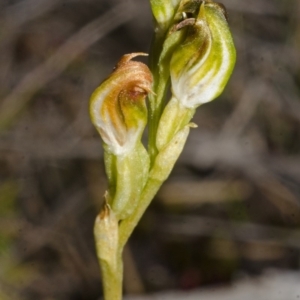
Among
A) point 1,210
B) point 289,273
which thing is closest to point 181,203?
point 289,273

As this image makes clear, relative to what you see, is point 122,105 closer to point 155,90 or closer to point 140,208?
point 155,90

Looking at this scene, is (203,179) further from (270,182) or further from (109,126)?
(109,126)

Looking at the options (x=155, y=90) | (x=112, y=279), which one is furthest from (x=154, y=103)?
(x=112, y=279)

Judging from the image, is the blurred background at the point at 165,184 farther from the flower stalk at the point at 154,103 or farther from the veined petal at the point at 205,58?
the veined petal at the point at 205,58

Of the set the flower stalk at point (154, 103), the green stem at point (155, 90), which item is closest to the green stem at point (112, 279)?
the flower stalk at point (154, 103)

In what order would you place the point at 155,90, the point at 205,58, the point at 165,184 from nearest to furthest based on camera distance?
1. the point at 205,58
2. the point at 155,90
3. the point at 165,184

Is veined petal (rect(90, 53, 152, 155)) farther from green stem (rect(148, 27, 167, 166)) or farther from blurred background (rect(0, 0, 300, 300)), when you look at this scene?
blurred background (rect(0, 0, 300, 300))

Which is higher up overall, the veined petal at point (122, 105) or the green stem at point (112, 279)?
the veined petal at point (122, 105)

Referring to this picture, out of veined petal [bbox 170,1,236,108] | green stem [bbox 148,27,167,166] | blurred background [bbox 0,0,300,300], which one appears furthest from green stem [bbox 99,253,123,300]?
blurred background [bbox 0,0,300,300]
